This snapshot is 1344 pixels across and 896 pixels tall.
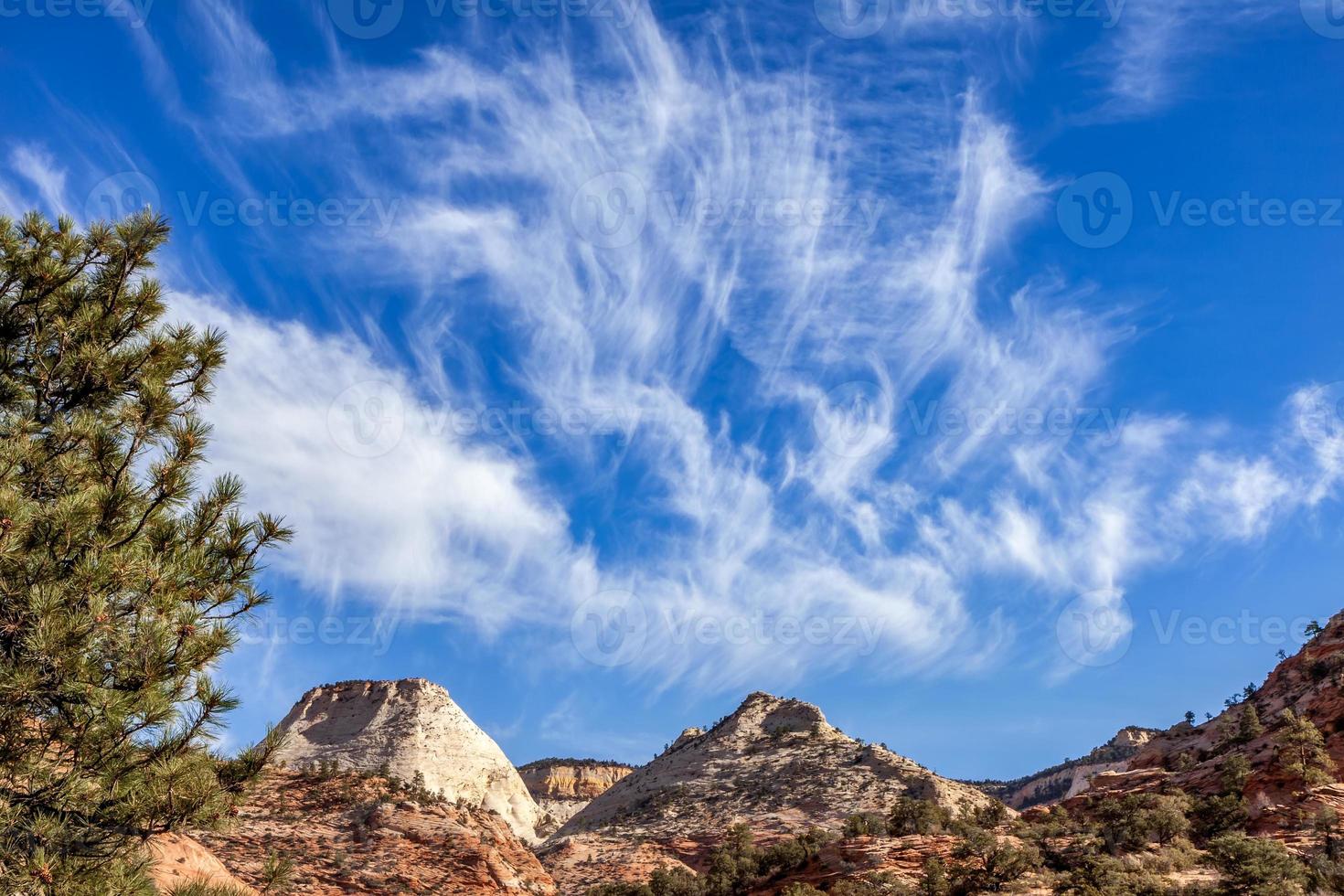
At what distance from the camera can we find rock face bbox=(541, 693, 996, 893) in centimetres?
4656

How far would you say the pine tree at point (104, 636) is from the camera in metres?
8.83

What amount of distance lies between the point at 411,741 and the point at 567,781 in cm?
4260

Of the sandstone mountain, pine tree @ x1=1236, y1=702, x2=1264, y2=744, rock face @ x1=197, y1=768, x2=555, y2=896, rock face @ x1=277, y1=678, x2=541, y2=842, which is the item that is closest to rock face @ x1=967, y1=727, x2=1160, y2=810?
the sandstone mountain

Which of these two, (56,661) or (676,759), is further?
(676,759)

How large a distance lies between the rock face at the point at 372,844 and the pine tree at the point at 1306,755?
102ft

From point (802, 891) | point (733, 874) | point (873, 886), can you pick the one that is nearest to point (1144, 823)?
point (873, 886)

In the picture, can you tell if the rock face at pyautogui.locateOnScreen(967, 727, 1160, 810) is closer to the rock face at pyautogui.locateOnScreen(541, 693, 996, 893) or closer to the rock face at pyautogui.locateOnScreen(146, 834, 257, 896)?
the rock face at pyautogui.locateOnScreen(541, 693, 996, 893)

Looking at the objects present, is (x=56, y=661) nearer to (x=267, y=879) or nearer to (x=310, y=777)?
(x=267, y=879)

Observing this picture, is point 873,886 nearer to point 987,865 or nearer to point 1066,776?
point 987,865

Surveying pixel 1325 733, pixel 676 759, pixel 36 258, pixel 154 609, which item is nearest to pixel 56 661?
pixel 154 609

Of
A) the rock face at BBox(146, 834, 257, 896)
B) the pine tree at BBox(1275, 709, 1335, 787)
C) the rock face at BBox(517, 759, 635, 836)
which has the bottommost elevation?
the rock face at BBox(146, 834, 257, 896)

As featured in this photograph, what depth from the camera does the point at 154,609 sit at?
9.83 meters

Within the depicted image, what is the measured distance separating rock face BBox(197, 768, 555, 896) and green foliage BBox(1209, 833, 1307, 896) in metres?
23.4

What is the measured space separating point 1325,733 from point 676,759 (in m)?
45.5
